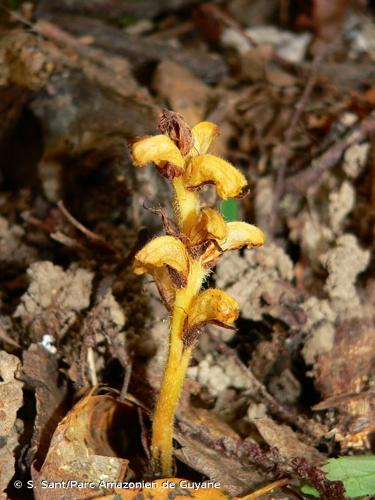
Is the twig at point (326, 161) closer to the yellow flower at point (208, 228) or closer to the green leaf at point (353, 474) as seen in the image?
the yellow flower at point (208, 228)

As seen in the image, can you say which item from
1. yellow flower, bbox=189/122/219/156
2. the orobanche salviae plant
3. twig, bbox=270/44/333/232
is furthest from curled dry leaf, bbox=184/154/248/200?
twig, bbox=270/44/333/232

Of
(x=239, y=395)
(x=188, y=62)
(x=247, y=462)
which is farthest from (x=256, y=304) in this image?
(x=188, y=62)

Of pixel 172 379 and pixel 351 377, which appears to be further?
pixel 351 377

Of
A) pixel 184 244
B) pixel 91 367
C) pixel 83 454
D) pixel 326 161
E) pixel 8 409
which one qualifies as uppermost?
pixel 326 161

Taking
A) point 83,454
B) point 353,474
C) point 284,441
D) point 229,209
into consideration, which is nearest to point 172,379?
point 83,454

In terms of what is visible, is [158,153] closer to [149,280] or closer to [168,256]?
[168,256]

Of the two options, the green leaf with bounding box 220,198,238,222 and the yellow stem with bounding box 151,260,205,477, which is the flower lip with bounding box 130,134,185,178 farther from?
the green leaf with bounding box 220,198,238,222

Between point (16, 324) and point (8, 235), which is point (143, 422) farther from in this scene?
point (8, 235)
